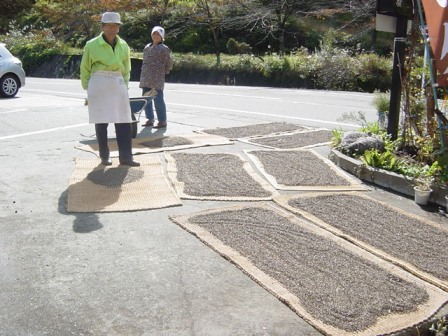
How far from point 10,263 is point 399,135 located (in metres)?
5.37

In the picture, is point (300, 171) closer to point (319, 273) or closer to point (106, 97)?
point (106, 97)

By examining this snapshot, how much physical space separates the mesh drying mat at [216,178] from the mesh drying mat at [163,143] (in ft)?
1.80

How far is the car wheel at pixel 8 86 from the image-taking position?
50.2 feet

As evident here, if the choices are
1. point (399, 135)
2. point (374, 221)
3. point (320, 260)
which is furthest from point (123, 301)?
point (399, 135)

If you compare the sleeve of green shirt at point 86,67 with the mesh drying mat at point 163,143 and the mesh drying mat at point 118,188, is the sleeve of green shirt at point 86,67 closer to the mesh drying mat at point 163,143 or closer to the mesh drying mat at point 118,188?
the mesh drying mat at point 118,188

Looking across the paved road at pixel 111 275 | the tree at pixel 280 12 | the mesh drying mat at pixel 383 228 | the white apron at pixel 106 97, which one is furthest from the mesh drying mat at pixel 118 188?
the tree at pixel 280 12

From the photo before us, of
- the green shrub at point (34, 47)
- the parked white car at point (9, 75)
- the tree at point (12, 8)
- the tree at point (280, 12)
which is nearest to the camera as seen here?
the parked white car at point (9, 75)

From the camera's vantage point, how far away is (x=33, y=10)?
46.4 m

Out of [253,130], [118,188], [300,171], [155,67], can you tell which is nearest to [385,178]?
[300,171]

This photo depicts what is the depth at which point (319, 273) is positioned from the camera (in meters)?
3.97

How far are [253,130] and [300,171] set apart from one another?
3010 mm

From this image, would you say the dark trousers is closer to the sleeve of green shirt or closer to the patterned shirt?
the sleeve of green shirt

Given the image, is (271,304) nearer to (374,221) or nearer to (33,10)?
(374,221)

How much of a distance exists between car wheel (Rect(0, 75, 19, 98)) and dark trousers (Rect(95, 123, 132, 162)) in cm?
961
